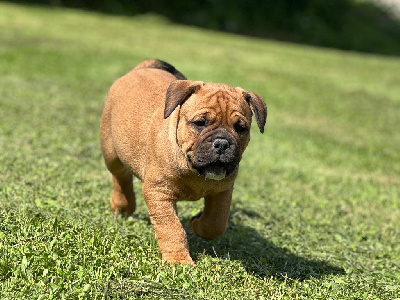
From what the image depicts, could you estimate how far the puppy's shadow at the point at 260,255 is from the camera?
6.31 metres

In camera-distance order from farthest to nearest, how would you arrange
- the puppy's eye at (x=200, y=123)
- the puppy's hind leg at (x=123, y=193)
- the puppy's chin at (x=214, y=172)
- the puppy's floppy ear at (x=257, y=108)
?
the puppy's hind leg at (x=123, y=193), the puppy's floppy ear at (x=257, y=108), the puppy's eye at (x=200, y=123), the puppy's chin at (x=214, y=172)

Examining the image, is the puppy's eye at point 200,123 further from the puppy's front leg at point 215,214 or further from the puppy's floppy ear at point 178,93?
the puppy's front leg at point 215,214

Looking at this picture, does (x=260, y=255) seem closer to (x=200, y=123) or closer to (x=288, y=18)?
(x=200, y=123)

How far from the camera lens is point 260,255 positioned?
22.7 ft

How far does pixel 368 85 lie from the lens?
903 inches

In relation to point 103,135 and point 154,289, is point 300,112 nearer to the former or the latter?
point 103,135

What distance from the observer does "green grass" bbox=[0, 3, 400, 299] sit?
18.0 feet

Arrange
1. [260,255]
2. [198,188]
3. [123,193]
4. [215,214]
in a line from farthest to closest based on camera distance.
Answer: [123,193] → [260,255] → [215,214] → [198,188]

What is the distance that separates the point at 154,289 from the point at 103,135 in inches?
107

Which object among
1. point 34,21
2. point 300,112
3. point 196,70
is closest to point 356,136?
point 300,112

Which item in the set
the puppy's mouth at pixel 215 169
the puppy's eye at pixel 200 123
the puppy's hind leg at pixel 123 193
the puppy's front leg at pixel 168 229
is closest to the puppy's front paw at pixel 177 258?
the puppy's front leg at pixel 168 229

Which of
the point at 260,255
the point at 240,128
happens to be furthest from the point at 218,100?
the point at 260,255

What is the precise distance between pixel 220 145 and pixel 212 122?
1.08ft

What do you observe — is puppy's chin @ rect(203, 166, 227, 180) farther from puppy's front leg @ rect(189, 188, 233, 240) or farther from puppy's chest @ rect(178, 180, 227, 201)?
puppy's front leg @ rect(189, 188, 233, 240)
